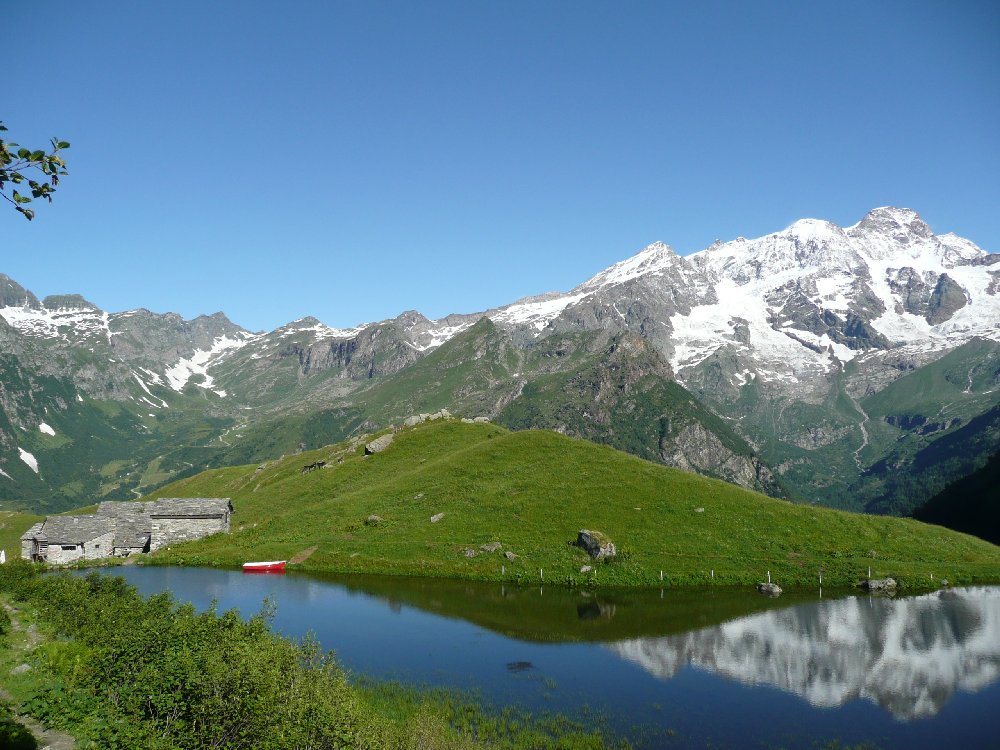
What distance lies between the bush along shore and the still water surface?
5.96m

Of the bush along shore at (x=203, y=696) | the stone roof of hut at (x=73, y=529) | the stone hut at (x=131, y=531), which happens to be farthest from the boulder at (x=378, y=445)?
the bush along shore at (x=203, y=696)

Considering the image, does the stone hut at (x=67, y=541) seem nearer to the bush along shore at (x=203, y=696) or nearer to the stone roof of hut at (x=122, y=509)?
the stone roof of hut at (x=122, y=509)

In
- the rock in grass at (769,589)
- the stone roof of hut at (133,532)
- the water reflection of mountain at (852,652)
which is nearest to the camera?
the water reflection of mountain at (852,652)

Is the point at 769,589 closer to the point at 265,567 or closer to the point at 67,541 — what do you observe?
the point at 265,567

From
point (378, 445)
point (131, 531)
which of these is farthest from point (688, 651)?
point (131, 531)

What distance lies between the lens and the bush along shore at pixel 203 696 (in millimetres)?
24484

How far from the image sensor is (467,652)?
52906 millimetres

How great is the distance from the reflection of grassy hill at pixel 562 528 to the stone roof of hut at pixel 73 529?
13894mm

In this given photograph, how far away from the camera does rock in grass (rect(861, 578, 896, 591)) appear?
78.2 m

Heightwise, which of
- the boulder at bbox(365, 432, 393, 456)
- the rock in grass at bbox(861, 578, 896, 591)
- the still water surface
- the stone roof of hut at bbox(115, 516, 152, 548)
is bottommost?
the still water surface

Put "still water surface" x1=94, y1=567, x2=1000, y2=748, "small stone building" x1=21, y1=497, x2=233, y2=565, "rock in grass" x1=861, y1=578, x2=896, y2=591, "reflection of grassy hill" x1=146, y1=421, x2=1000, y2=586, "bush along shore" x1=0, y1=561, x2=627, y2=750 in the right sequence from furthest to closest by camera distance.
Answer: "small stone building" x1=21, y1=497, x2=233, y2=565
"reflection of grassy hill" x1=146, y1=421, x2=1000, y2=586
"rock in grass" x1=861, y1=578, x2=896, y2=591
"still water surface" x1=94, y1=567, x2=1000, y2=748
"bush along shore" x1=0, y1=561, x2=627, y2=750

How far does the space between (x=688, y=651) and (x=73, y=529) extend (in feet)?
335

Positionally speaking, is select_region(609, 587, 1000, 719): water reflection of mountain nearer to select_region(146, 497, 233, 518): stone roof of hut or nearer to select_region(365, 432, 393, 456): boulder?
select_region(146, 497, 233, 518): stone roof of hut

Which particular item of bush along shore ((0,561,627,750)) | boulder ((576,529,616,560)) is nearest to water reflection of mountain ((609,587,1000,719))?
bush along shore ((0,561,627,750))
